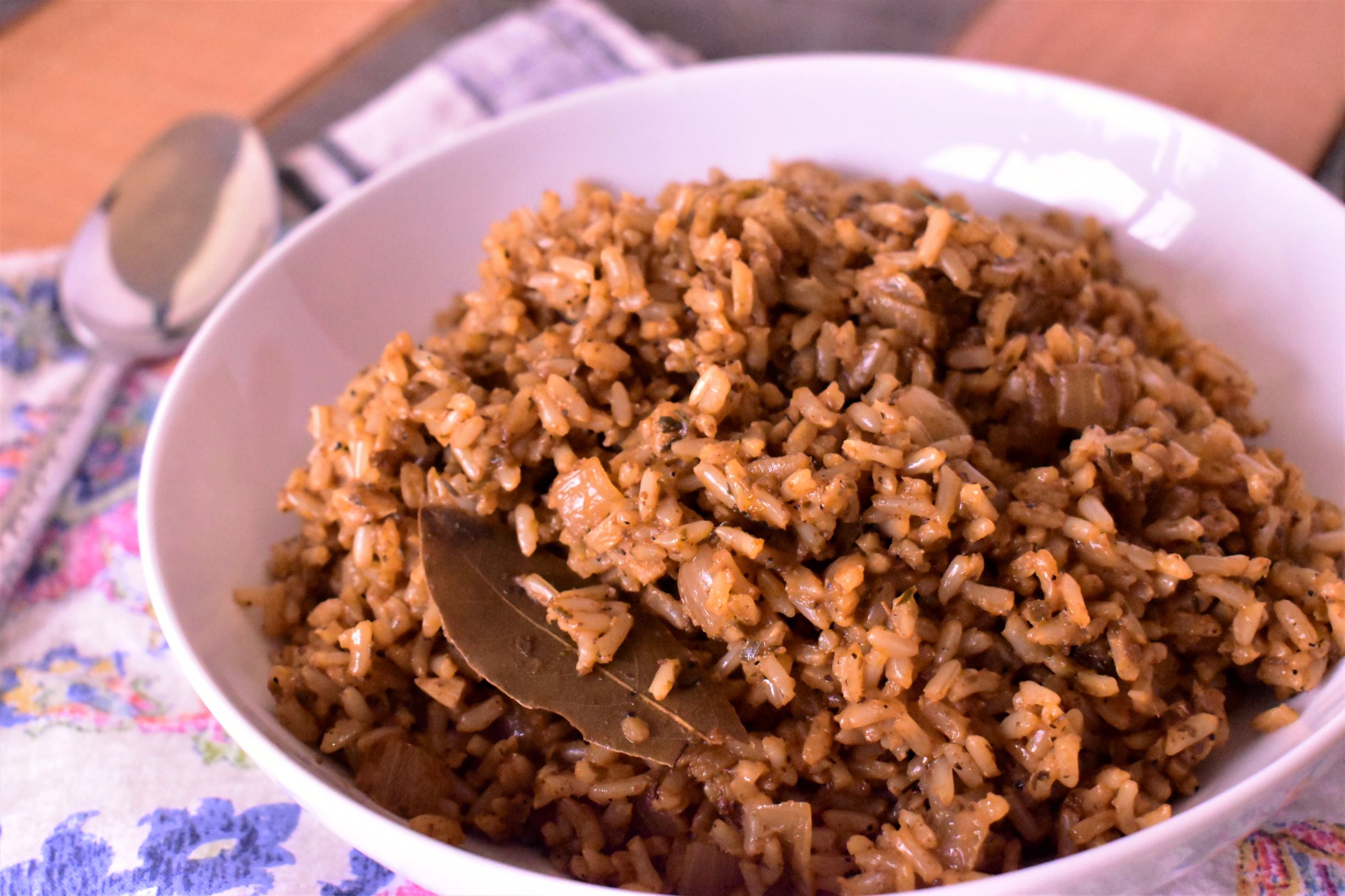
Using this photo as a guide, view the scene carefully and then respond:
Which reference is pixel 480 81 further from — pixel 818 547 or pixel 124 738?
pixel 818 547

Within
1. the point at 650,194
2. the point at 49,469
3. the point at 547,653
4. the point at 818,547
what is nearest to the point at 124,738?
the point at 49,469

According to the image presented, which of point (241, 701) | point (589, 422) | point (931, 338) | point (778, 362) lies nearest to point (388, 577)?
point (241, 701)

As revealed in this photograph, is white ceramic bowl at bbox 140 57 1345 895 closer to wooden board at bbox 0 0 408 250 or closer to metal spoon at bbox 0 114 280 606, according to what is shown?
metal spoon at bbox 0 114 280 606

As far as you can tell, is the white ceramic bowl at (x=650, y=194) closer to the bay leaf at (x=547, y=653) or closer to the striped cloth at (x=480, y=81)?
the bay leaf at (x=547, y=653)

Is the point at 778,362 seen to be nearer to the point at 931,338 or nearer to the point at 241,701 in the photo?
the point at 931,338

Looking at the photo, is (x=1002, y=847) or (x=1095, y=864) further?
(x=1002, y=847)

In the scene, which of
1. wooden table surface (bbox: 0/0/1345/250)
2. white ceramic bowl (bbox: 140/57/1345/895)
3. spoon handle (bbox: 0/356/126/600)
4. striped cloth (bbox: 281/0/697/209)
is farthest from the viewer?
striped cloth (bbox: 281/0/697/209)

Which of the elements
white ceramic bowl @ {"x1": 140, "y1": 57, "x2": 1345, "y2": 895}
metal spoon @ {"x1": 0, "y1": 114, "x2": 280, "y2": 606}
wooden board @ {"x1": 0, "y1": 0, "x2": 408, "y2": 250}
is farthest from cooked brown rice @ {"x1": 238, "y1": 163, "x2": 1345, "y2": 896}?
wooden board @ {"x1": 0, "y1": 0, "x2": 408, "y2": 250}
